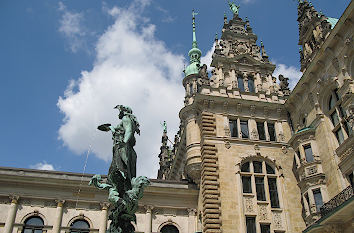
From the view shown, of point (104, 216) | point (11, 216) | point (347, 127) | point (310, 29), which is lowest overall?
point (11, 216)

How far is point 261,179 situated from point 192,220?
22.2 feet

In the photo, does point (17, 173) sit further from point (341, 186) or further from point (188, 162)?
point (341, 186)

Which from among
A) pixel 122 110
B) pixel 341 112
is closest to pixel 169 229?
pixel 341 112

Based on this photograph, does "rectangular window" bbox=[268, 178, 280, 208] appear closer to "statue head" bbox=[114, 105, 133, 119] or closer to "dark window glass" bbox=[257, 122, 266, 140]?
"dark window glass" bbox=[257, 122, 266, 140]

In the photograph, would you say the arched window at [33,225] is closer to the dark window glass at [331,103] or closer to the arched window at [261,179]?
the arched window at [261,179]

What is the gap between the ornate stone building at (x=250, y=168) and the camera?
83.9 ft

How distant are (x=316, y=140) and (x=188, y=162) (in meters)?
10.8

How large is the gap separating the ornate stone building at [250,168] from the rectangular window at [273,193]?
0.28 feet

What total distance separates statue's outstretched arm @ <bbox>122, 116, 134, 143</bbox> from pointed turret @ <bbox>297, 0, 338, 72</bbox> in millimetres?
23285

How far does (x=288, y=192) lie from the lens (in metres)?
29.2

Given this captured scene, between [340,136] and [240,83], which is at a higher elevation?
[240,83]

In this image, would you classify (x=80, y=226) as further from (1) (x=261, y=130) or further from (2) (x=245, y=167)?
(1) (x=261, y=130)

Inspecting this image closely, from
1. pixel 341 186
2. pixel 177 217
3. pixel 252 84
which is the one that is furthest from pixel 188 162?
pixel 341 186

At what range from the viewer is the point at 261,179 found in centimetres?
2975
